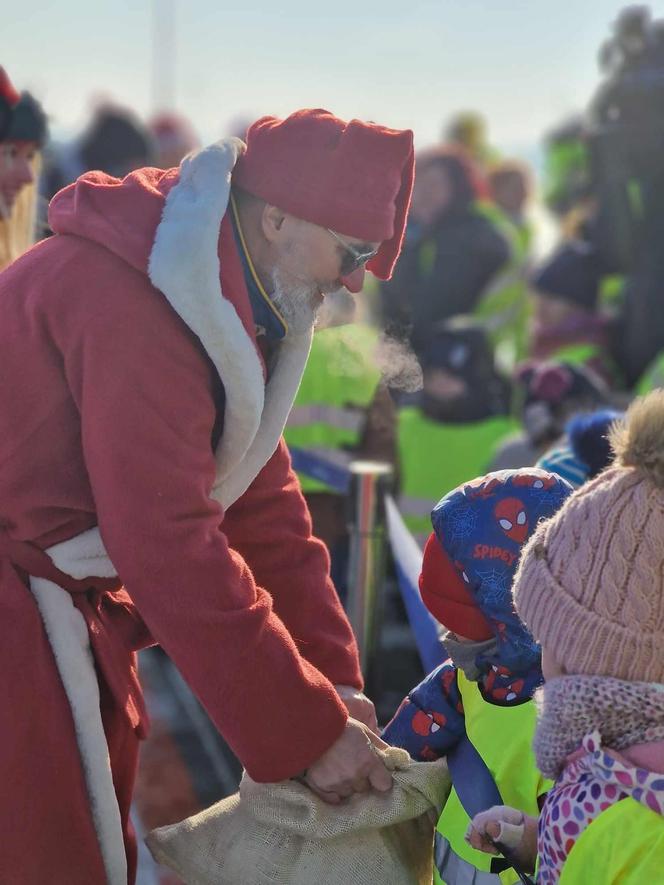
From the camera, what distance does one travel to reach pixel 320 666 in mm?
2115

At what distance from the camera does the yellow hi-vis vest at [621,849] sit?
4.42 feet

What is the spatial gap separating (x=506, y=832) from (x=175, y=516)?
0.62m

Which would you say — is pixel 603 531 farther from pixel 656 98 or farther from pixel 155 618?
pixel 656 98

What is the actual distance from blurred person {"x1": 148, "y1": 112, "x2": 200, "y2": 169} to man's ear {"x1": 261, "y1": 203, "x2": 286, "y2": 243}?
261 inches

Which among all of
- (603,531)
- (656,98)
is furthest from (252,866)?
(656,98)

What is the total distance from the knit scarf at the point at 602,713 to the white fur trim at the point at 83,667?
0.74 metres

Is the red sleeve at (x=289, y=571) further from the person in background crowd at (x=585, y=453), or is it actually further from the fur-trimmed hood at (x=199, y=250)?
the person in background crowd at (x=585, y=453)

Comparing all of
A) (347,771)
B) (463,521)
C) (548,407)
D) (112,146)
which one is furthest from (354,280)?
(112,146)

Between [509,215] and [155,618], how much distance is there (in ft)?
24.2

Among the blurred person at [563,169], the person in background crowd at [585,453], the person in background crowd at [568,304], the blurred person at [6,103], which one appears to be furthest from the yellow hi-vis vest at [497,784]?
the blurred person at [563,169]

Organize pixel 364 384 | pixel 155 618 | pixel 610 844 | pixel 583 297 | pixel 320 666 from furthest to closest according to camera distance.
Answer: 1. pixel 583 297
2. pixel 364 384
3. pixel 320 666
4. pixel 155 618
5. pixel 610 844

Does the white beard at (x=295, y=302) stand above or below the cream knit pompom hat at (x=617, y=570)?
above

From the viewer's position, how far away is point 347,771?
1825 mm

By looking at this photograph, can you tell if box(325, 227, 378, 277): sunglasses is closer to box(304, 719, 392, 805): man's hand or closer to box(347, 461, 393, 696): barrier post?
box(304, 719, 392, 805): man's hand
